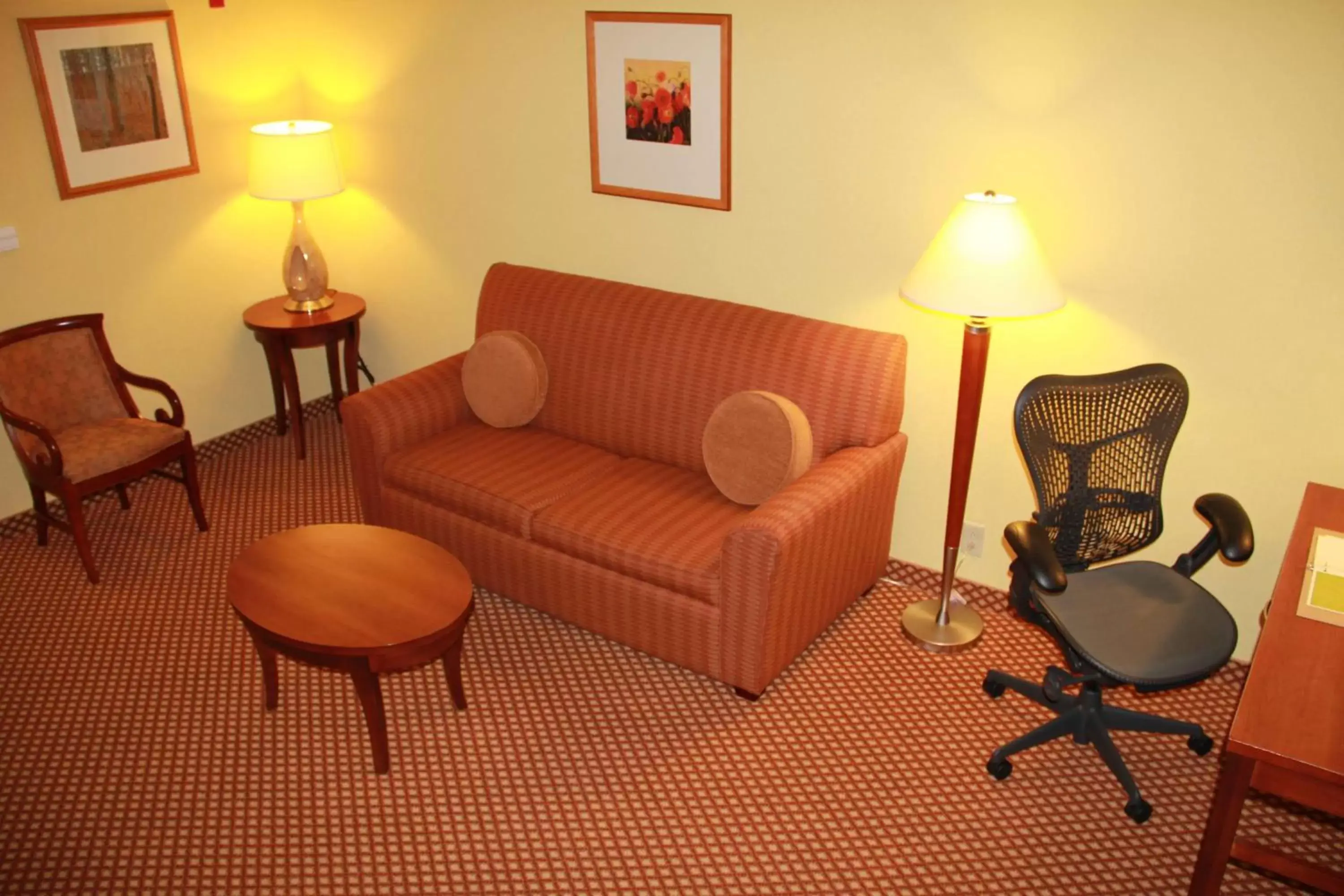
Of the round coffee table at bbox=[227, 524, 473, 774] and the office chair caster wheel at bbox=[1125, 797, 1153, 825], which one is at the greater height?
the round coffee table at bbox=[227, 524, 473, 774]

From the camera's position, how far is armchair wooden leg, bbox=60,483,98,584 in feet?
12.6

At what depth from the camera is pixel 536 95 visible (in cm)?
418

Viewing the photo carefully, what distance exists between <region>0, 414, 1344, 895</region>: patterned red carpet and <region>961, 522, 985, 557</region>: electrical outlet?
23 centimetres

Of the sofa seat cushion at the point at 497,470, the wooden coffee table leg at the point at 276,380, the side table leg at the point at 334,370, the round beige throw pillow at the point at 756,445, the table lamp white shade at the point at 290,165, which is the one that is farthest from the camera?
the side table leg at the point at 334,370

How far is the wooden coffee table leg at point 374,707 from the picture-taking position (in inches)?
114

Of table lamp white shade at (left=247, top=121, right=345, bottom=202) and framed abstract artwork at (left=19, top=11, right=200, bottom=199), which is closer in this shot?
framed abstract artwork at (left=19, top=11, right=200, bottom=199)

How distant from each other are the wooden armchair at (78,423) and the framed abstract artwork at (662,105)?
1996mm

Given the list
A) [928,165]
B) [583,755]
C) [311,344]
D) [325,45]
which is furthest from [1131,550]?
[325,45]

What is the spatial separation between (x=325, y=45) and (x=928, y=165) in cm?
281

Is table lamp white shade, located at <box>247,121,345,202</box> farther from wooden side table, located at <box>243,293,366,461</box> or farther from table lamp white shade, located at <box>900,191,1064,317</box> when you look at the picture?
table lamp white shade, located at <box>900,191,1064,317</box>

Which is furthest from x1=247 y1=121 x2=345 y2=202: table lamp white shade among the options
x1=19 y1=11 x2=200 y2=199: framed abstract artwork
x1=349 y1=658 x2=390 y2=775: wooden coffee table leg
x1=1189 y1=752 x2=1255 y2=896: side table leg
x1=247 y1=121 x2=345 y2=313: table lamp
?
x1=1189 y1=752 x2=1255 y2=896: side table leg

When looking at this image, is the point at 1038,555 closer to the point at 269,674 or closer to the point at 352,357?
the point at 269,674

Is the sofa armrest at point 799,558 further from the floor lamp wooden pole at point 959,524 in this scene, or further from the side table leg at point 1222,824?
the side table leg at point 1222,824

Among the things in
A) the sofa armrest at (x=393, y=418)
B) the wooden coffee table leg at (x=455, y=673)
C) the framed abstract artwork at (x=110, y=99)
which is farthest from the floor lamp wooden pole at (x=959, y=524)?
the framed abstract artwork at (x=110, y=99)
